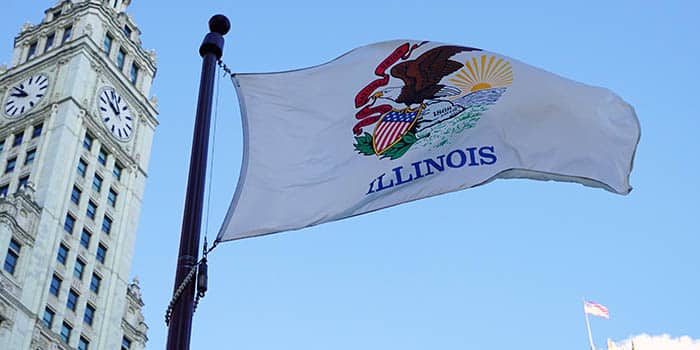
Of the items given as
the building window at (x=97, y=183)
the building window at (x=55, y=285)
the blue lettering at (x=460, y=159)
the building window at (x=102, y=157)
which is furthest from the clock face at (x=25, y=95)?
the blue lettering at (x=460, y=159)

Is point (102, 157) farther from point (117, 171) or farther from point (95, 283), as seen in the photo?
point (95, 283)

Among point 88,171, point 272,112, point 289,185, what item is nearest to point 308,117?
point 272,112

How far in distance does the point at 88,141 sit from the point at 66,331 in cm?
1473

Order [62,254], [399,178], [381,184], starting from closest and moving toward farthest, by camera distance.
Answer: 1. [381,184]
2. [399,178]
3. [62,254]

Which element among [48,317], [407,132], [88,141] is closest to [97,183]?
[88,141]

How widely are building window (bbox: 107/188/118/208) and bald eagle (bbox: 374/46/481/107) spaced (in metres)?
58.2

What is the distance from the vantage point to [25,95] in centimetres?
7694

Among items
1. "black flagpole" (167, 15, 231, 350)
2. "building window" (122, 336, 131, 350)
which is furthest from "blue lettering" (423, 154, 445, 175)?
"building window" (122, 336, 131, 350)

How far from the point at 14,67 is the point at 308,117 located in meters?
66.8

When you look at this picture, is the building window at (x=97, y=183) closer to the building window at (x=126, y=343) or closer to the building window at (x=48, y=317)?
the building window at (x=126, y=343)

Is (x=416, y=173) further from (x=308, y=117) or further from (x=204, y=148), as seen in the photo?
(x=204, y=148)

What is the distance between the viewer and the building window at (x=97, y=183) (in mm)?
72812

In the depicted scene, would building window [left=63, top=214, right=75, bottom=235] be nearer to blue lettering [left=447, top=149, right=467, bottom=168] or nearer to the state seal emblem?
the state seal emblem

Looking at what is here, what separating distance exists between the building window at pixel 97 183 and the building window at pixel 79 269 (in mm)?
5999
